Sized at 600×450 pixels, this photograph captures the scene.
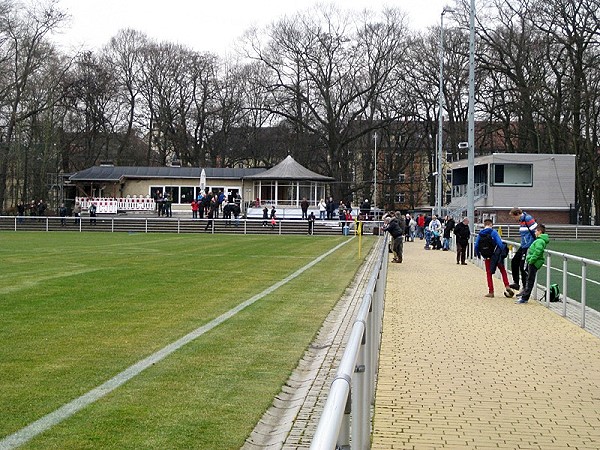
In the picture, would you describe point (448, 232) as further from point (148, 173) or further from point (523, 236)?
point (148, 173)

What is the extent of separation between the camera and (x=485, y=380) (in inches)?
383

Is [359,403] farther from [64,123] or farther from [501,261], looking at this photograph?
[64,123]

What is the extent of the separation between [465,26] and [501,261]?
1740 inches

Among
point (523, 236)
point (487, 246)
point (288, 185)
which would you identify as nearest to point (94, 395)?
point (523, 236)

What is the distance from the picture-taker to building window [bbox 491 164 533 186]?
231 ft

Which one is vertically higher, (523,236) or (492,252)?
(523,236)

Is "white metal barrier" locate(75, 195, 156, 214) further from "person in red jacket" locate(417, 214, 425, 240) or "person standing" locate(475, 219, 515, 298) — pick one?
"person standing" locate(475, 219, 515, 298)

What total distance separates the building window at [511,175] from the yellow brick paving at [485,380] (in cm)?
5426

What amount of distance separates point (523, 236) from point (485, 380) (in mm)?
10590

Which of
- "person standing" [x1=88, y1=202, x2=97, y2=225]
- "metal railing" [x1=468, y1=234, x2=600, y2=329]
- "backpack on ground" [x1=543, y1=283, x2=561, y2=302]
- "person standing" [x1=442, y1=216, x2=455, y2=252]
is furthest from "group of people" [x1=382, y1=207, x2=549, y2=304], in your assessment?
"person standing" [x1=88, y1=202, x2=97, y2=225]

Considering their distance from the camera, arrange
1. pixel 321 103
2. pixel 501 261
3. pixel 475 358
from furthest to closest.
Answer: pixel 321 103 → pixel 501 261 → pixel 475 358

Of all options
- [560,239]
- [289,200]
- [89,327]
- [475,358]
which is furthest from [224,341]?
[289,200]

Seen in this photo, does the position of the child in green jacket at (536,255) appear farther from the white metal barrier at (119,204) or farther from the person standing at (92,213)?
the white metal barrier at (119,204)

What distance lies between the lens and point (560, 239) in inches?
2340
